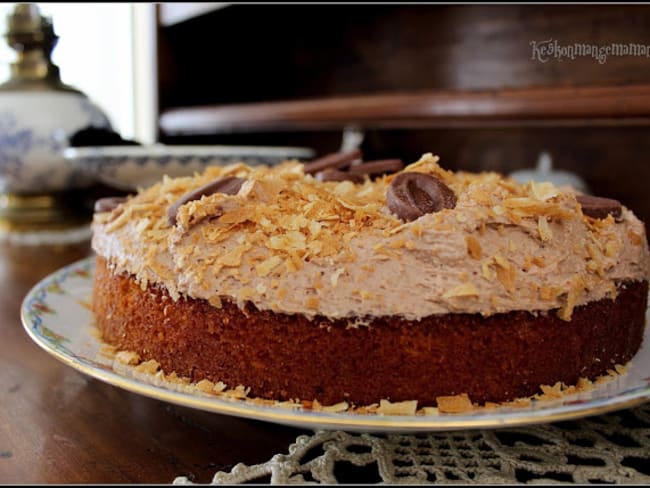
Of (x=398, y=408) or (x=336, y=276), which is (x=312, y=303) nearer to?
(x=336, y=276)

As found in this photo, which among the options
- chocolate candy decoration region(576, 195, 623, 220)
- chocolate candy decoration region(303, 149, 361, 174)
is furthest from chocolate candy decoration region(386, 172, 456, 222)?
chocolate candy decoration region(303, 149, 361, 174)

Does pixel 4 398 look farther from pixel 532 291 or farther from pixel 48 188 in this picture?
pixel 48 188

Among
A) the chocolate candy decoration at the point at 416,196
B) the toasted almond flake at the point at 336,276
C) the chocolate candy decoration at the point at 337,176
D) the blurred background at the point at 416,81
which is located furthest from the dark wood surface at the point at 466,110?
the toasted almond flake at the point at 336,276

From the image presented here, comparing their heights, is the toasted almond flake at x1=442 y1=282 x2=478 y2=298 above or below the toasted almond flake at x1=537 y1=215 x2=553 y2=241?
below

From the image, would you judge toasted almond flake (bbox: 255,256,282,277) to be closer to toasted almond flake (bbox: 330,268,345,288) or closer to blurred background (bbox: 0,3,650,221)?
toasted almond flake (bbox: 330,268,345,288)

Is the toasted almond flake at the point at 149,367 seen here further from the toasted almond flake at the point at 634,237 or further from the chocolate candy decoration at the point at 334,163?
the toasted almond flake at the point at 634,237

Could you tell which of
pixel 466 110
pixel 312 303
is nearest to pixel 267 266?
pixel 312 303
